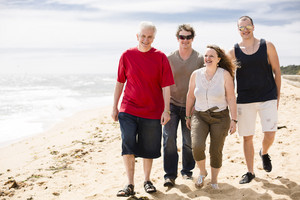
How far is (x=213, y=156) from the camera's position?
3791 millimetres

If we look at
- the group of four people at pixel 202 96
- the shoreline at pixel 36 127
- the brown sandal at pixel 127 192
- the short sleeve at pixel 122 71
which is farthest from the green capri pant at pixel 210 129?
the shoreline at pixel 36 127

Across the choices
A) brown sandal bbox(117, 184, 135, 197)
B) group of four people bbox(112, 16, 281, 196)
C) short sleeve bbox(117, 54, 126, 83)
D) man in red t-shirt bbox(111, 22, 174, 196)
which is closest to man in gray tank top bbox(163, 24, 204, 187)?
group of four people bbox(112, 16, 281, 196)

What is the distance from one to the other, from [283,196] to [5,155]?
268 inches

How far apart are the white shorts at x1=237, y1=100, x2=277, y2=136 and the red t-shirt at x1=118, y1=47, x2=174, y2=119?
116cm

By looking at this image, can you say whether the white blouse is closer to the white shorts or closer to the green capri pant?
the green capri pant

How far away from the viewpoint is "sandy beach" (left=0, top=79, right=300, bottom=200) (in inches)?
154

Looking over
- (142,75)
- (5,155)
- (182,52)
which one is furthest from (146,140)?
(5,155)

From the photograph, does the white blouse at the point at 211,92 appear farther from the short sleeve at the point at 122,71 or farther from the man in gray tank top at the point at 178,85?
the short sleeve at the point at 122,71

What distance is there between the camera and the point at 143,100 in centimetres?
382

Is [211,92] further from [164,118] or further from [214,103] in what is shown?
[164,118]

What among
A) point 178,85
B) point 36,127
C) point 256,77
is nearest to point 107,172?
point 178,85

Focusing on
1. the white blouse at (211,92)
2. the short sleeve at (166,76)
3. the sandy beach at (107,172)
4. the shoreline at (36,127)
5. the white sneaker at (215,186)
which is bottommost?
the shoreline at (36,127)

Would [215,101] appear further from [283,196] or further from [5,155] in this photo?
[5,155]

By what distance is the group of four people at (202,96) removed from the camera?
372 cm
